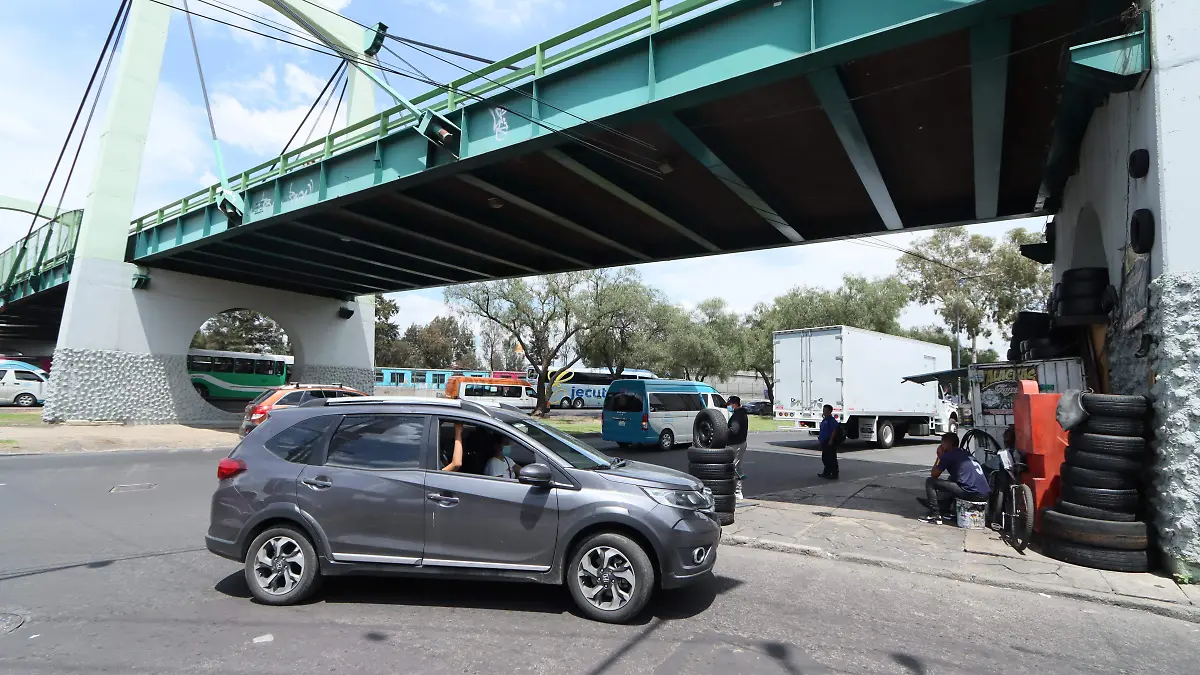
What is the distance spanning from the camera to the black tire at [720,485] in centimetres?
840

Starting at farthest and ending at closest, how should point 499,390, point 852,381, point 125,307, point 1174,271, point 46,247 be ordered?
1. point 499,390
2. point 46,247
3. point 125,307
4. point 852,381
5. point 1174,271

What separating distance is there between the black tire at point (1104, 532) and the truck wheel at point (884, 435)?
655 inches

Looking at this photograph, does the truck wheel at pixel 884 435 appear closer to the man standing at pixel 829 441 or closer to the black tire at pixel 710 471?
the man standing at pixel 829 441

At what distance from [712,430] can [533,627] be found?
550 cm

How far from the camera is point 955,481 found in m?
8.91

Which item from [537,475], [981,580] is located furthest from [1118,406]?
[537,475]

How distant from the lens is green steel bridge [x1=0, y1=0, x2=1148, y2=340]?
7914 millimetres

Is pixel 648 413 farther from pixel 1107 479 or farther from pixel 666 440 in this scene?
pixel 1107 479

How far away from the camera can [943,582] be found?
20.9ft

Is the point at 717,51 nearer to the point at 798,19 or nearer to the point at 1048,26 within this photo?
the point at 798,19

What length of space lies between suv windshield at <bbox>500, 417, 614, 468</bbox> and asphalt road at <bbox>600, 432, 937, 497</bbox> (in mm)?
7029

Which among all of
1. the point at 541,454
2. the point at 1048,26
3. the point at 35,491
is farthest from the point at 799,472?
the point at 35,491

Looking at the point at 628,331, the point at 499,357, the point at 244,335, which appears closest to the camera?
the point at 628,331

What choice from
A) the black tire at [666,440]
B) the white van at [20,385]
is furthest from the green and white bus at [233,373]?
the black tire at [666,440]
